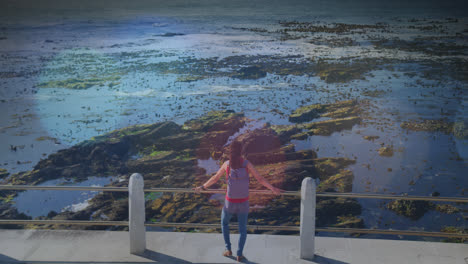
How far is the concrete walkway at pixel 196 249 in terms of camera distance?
16.2 ft

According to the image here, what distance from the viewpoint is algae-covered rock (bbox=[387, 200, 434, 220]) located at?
18.0 m

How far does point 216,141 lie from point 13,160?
14516 millimetres

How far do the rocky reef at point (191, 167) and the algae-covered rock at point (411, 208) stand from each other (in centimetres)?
178

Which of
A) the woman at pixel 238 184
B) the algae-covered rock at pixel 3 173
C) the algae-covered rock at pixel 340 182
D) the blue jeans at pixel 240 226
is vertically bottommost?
the algae-covered rock at pixel 3 173

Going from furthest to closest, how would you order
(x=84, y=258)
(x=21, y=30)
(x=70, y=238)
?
(x=21, y=30) → (x=70, y=238) → (x=84, y=258)

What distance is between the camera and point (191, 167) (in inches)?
1009

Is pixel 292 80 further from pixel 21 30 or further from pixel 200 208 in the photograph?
pixel 21 30

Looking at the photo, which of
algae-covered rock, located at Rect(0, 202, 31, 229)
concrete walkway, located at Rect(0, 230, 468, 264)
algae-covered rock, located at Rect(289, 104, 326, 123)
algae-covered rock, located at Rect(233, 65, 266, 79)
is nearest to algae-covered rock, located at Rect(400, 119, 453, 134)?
algae-covered rock, located at Rect(289, 104, 326, 123)

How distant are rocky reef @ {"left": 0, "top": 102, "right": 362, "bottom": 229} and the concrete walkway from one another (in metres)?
12.3

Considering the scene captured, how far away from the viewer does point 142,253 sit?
5.09m

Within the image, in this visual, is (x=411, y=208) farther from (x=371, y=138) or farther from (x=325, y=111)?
(x=325, y=111)

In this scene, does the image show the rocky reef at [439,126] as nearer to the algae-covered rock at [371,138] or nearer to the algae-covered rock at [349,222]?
the algae-covered rock at [371,138]

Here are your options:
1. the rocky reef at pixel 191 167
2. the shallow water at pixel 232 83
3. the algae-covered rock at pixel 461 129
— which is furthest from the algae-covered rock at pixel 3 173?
the algae-covered rock at pixel 461 129

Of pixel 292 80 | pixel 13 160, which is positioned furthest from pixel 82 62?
pixel 292 80
